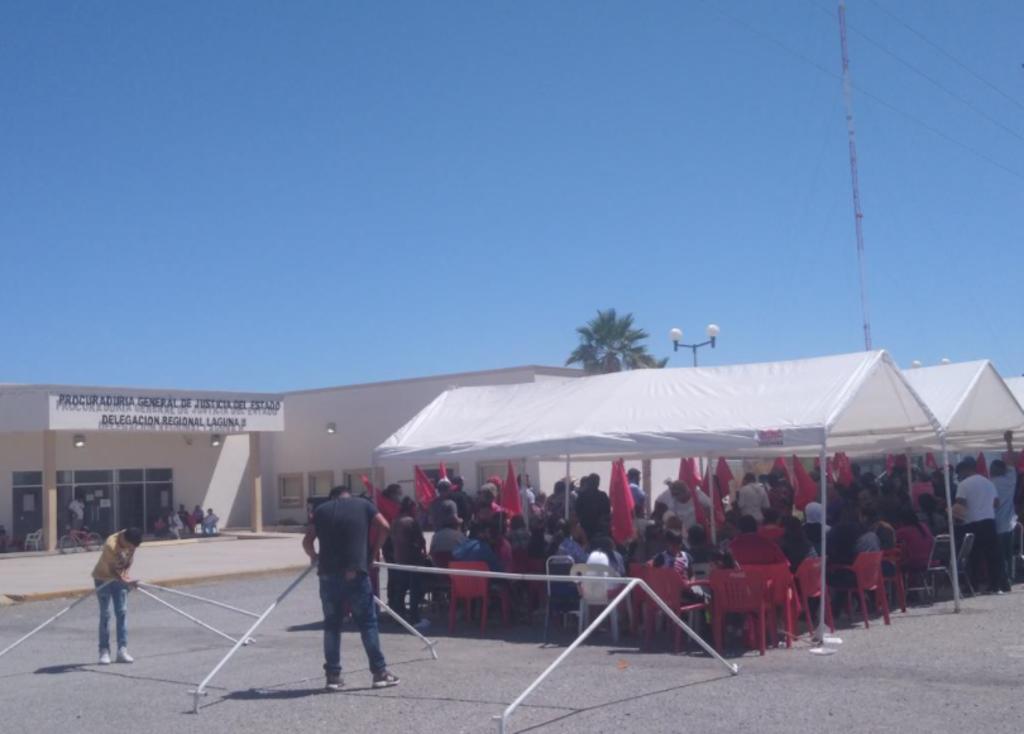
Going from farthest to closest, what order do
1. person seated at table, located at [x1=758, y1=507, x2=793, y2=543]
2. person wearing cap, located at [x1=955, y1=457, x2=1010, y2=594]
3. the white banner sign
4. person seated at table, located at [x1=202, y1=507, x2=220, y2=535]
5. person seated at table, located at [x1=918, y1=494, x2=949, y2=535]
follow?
person seated at table, located at [x1=202, y1=507, x2=220, y2=535], the white banner sign, person seated at table, located at [x1=918, y1=494, x2=949, y2=535], person wearing cap, located at [x1=955, y1=457, x2=1010, y2=594], person seated at table, located at [x1=758, y1=507, x2=793, y2=543]

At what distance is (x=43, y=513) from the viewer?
105ft

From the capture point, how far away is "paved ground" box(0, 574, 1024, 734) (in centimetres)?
782

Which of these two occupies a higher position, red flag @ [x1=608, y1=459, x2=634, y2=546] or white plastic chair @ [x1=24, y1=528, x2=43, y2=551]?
red flag @ [x1=608, y1=459, x2=634, y2=546]

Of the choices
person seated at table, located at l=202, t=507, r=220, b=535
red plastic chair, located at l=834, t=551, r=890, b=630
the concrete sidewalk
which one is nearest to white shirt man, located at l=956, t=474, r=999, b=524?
red plastic chair, located at l=834, t=551, r=890, b=630

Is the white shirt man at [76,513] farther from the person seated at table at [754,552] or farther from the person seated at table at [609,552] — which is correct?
the person seated at table at [754,552]

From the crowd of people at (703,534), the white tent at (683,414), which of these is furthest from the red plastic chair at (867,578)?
the white tent at (683,414)

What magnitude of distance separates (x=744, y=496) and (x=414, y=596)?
22.0 feet

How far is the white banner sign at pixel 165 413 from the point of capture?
1263 inches

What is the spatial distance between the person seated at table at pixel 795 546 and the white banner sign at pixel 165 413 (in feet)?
81.7

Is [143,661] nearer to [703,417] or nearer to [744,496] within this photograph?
[703,417]

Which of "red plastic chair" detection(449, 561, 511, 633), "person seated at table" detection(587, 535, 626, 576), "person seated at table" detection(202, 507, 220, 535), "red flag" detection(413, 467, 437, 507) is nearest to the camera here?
"person seated at table" detection(587, 535, 626, 576)

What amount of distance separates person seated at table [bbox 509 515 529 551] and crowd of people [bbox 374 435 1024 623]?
13 millimetres

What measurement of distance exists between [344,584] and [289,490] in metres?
33.0

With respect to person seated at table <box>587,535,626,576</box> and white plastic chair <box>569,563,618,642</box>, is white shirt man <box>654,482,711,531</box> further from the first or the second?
white plastic chair <box>569,563,618,642</box>
